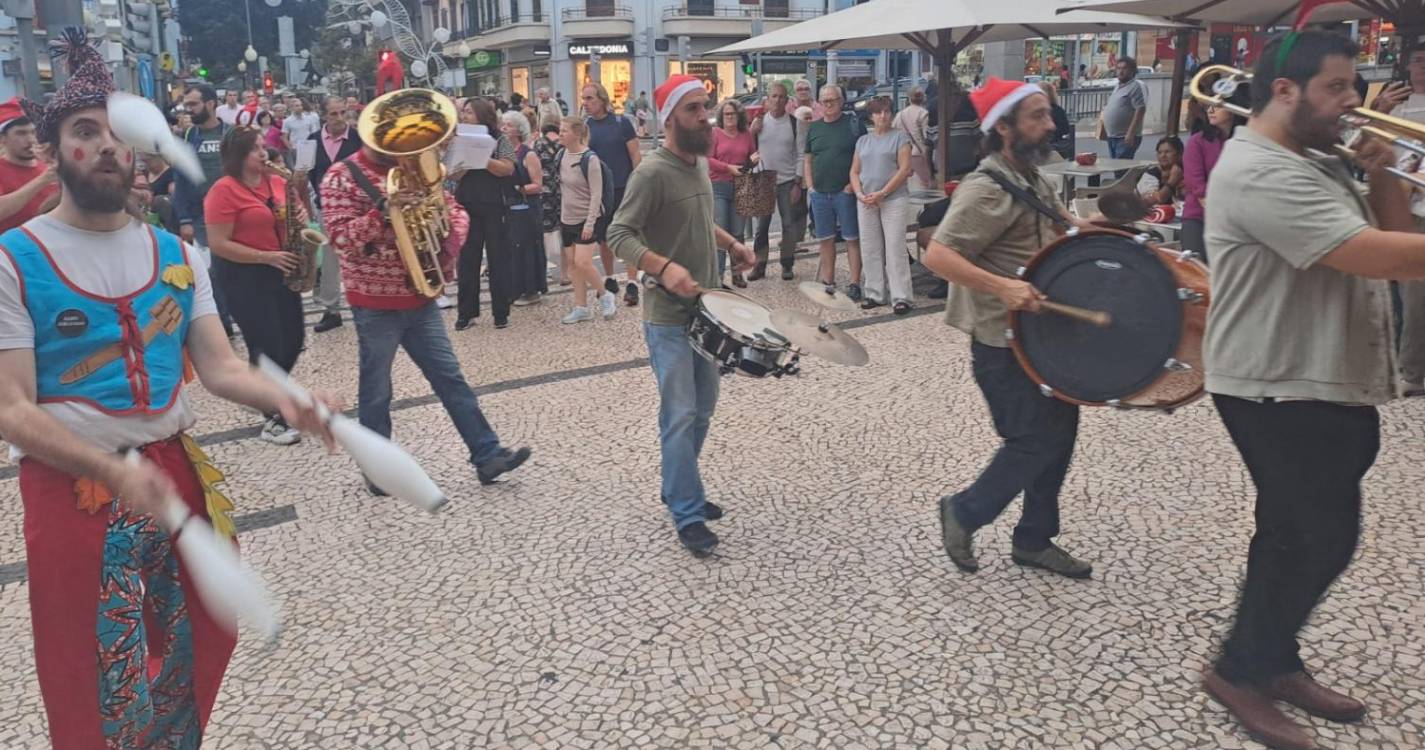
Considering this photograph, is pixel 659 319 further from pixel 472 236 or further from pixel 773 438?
pixel 472 236

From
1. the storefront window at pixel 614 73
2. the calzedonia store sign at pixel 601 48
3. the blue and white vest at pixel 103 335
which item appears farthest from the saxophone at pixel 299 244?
the storefront window at pixel 614 73

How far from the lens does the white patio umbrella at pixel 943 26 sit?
29.9 ft

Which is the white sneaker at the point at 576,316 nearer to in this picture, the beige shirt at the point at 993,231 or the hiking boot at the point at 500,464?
the hiking boot at the point at 500,464

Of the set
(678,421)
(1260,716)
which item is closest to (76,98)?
(678,421)

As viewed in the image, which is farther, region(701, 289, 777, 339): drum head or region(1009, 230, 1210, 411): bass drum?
region(701, 289, 777, 339): drum head

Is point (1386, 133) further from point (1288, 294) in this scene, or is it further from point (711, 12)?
point (711, 12)

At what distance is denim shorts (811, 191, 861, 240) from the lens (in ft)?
29.2

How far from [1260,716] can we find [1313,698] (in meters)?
0.18

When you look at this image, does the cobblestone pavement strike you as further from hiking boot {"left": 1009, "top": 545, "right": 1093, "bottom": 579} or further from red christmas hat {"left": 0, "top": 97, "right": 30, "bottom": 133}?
red christmas hat {"left": 0, "top": 97, "right": 30, "bottom": 133}

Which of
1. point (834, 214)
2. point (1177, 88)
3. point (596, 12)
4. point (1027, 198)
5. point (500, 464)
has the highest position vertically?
point (596, 12)

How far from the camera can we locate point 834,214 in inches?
358

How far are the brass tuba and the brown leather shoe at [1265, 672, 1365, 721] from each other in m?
3.50

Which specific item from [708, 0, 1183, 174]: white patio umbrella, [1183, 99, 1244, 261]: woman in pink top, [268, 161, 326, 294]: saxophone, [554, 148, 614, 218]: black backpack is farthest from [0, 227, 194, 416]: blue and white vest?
[708, 0, 1183, 174]: white patio umbrella

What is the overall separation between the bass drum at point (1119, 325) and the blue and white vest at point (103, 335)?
2.34 m
